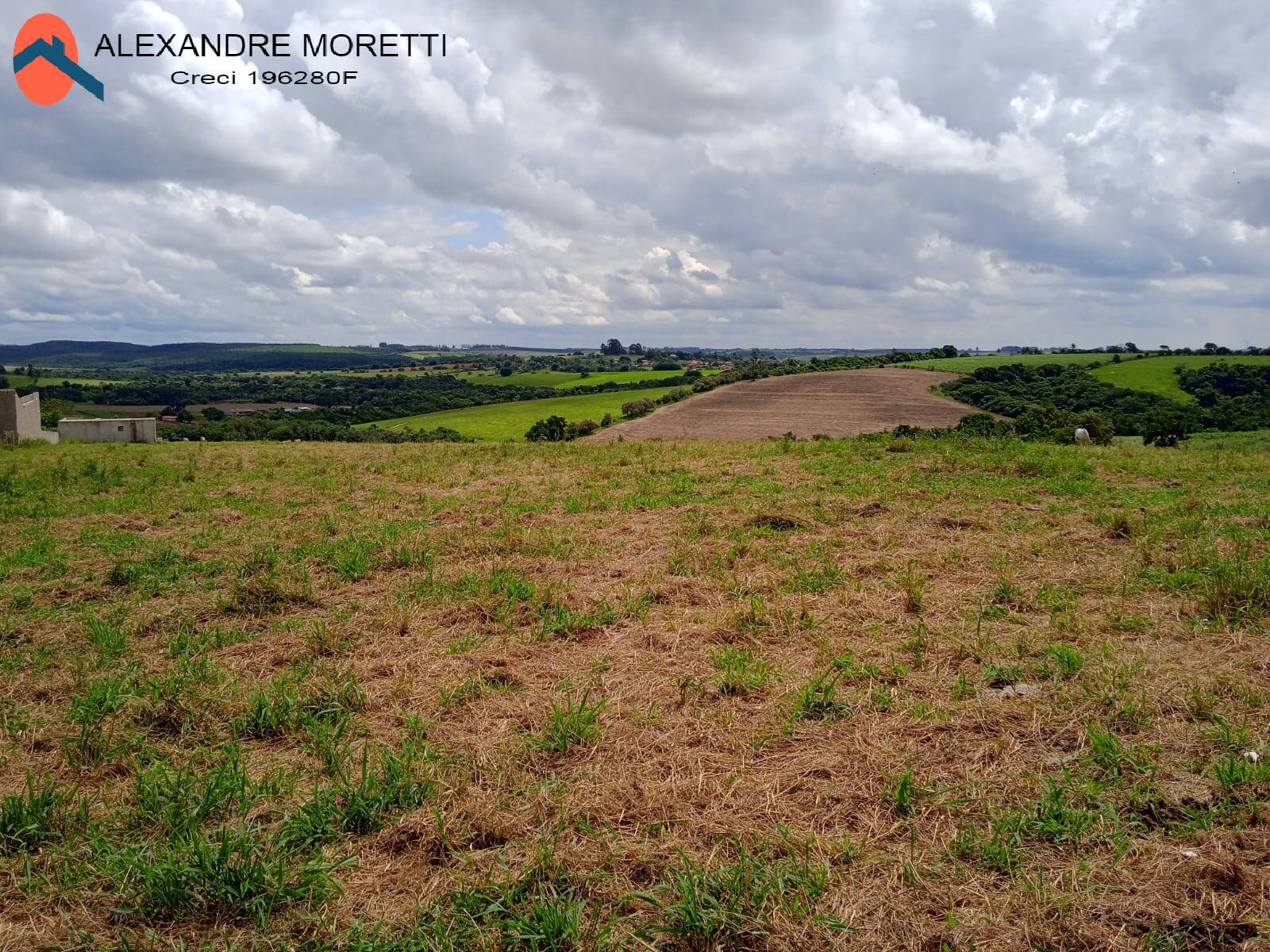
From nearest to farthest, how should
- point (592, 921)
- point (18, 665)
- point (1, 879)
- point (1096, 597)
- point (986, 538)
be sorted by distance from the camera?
1. point (592, 921)
2. point (1, 879)
3. point (18, 665)
4. point (1096, 597)
5. point (986, 538)

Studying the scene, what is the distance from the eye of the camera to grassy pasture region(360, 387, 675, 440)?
181ft

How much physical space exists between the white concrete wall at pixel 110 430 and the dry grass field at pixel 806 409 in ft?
59.1

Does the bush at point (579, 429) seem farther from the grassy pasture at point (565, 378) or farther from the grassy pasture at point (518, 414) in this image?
the grassy pasture at point (565, 378)

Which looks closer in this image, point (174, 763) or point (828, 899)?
point (828, 899)

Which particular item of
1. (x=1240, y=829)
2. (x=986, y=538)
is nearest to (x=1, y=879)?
(x=1240, y=829)

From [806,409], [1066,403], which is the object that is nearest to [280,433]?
[806,409]

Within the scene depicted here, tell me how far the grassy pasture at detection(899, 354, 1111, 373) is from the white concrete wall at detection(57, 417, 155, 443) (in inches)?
2460

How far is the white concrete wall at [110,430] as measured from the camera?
1107 inches

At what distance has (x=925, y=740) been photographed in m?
4.17

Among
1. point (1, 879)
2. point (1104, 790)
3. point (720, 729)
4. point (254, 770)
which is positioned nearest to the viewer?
point (1, 879)

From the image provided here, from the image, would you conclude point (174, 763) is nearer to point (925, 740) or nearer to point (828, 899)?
point (828, 899)

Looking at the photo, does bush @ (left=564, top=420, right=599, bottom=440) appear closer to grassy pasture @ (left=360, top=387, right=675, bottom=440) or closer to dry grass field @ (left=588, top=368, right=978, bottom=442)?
dry grass field @ (left=588, top=368, right=978, bottom=442)

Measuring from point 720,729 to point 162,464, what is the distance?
18.0 metres

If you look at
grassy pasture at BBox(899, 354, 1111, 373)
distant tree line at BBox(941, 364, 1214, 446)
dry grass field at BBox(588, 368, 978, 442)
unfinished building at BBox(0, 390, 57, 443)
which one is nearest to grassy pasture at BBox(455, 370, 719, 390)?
grassy pasture at BBox(899, 354, 1111, 373)
